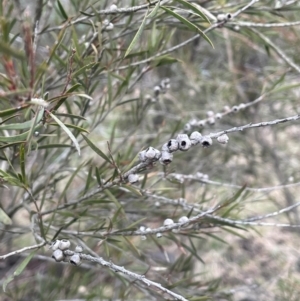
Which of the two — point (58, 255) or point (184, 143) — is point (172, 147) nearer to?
point (184, 143)

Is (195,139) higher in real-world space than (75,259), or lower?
higher

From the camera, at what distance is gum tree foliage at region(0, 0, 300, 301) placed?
1.63 ft

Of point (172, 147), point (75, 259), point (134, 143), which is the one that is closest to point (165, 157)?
point (172, 147)

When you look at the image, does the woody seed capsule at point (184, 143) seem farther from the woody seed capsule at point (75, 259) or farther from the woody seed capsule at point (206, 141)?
the woody seed capsule at point (75, 259)

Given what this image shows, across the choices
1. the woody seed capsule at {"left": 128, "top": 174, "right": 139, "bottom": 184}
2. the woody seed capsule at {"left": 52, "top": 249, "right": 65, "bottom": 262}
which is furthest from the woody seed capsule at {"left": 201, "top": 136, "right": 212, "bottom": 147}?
the woody seed capsule at {"left": 52, "top": 249, "right": 65, "bottom": 262}

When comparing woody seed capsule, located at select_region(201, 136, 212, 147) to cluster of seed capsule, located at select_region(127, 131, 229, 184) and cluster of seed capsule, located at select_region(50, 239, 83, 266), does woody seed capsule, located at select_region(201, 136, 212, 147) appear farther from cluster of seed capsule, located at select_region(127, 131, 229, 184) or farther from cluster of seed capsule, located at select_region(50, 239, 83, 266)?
cluster of seed capsule, located at select_region(50, 239, 83, 266)

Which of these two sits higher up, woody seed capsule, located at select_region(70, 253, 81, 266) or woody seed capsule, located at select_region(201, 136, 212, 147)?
woody seed capsule, located at select_region(201, 136, 212, 147)

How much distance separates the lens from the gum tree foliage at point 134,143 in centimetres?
50

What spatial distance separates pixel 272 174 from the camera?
219 centimetres

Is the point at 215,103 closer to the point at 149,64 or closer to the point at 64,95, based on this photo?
the point at 149,64

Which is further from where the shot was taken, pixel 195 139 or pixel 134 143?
pixel 134 143

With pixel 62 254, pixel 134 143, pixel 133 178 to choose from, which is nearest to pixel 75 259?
pixel 62 254

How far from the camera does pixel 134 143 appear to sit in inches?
36.1

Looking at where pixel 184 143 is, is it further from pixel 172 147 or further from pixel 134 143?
pixel 134 143
